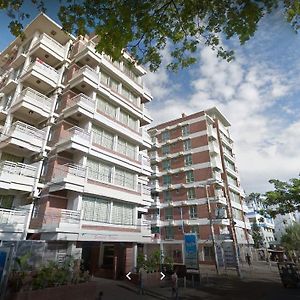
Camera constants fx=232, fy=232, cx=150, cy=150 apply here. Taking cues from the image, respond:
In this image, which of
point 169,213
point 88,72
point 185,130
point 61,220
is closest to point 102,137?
point 88,72

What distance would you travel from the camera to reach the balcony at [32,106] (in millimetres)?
18297

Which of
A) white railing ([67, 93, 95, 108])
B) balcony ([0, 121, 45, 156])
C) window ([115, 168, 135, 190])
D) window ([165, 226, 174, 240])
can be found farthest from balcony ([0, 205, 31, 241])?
window ([165, 226, 174, 240])

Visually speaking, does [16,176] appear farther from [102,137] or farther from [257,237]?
[257,237]

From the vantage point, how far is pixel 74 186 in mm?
16188

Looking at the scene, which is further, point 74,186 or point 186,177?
point 186,177

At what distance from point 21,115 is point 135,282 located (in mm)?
16095

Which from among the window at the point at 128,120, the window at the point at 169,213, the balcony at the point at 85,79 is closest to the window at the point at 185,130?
the window at the point at 169,213

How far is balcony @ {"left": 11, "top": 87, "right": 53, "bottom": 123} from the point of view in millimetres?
18297

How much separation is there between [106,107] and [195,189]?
2219cm

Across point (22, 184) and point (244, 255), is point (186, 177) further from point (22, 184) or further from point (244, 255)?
point (22, 184)

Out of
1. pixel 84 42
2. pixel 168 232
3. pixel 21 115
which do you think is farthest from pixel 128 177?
pixel 168 232

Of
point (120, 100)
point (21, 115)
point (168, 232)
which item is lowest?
point (168, 232)

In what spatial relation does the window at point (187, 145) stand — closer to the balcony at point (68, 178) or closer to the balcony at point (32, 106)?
the balcony at point (32, 106)

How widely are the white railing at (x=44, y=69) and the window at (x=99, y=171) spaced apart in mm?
8624
